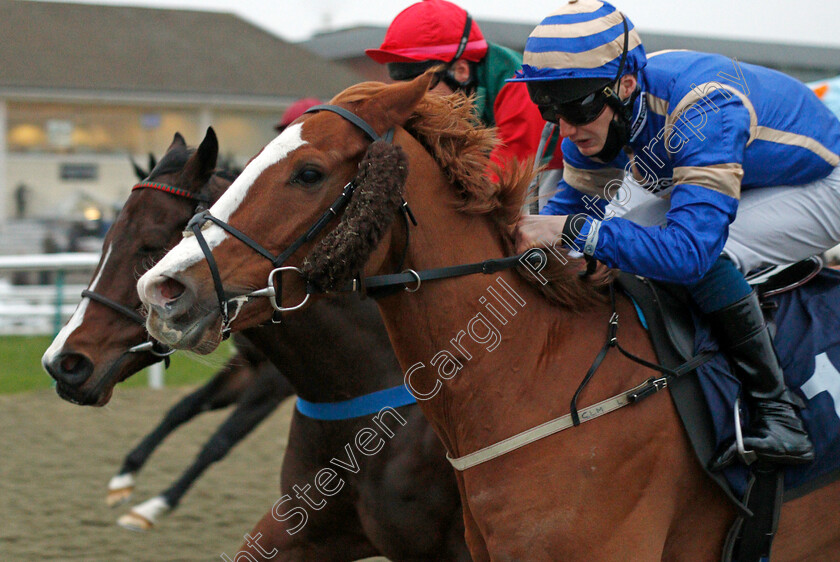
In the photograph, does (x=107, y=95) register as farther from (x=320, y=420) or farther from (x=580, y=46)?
(x=580, y=46)

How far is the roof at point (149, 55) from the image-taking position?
69.7 ft

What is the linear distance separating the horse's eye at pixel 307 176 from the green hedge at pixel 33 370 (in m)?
5.51

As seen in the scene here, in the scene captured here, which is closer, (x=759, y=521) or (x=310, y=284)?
(x=310, y=284)

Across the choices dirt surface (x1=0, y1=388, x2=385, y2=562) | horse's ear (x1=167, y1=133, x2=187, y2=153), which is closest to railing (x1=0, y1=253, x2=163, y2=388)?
dirt surface (x1=0, y1=388, x2=385, y2=562)

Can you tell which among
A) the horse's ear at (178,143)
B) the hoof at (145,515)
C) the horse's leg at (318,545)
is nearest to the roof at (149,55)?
the hoof at (145,515)

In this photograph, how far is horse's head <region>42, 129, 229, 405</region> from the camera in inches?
115

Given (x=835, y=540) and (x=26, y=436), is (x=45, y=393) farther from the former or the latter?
(x=835, y=540)

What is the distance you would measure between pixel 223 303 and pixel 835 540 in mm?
1878

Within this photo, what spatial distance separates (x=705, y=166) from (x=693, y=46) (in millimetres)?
28022

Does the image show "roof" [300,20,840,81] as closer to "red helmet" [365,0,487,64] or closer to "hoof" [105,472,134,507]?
"hoof" [105,472,134,507]

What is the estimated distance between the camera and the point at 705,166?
219 centimetres

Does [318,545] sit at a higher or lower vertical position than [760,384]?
lower

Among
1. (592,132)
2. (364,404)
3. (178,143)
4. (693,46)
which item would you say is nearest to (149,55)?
(693,46)

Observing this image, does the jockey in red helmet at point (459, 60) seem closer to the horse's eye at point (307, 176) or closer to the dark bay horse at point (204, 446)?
the horse's eye at point (307, 176)
